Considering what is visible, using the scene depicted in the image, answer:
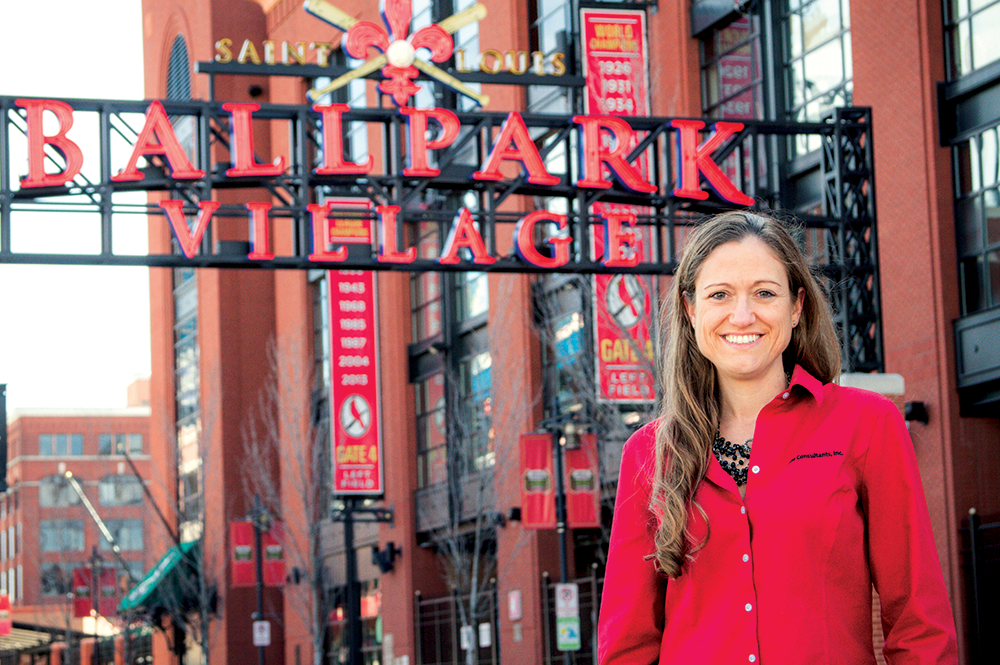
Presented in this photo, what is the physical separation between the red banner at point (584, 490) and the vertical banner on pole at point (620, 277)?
6.83ft

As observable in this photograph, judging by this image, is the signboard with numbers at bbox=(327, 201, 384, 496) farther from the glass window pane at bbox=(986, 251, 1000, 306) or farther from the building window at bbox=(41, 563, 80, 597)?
the building window at bbox=(41, 563, 80, 597)

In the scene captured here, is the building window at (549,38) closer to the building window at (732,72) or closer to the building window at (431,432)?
the building window at (732,72)

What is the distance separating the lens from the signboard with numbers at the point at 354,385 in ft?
120

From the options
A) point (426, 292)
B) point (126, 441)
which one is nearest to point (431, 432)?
point (426, 292)

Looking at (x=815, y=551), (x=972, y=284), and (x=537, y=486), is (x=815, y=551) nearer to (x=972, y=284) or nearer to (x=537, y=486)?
(x=972, y=284)

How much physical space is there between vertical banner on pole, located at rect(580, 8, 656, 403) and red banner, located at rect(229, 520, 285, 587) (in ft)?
70.7

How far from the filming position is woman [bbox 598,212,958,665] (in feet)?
9.94

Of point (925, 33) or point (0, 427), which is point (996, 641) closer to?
point (925, 33)

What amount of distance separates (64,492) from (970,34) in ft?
293

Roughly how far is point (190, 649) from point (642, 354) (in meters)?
36.8

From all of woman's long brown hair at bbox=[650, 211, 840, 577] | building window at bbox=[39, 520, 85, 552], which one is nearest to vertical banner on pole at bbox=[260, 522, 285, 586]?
woman's long brown hair at bbox=[650, 211, 840, 577]

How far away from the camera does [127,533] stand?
108m

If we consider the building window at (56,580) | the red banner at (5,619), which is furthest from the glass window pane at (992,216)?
the red banner at (5,619)

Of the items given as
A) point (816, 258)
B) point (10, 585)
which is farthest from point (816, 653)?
point (10, 585)
